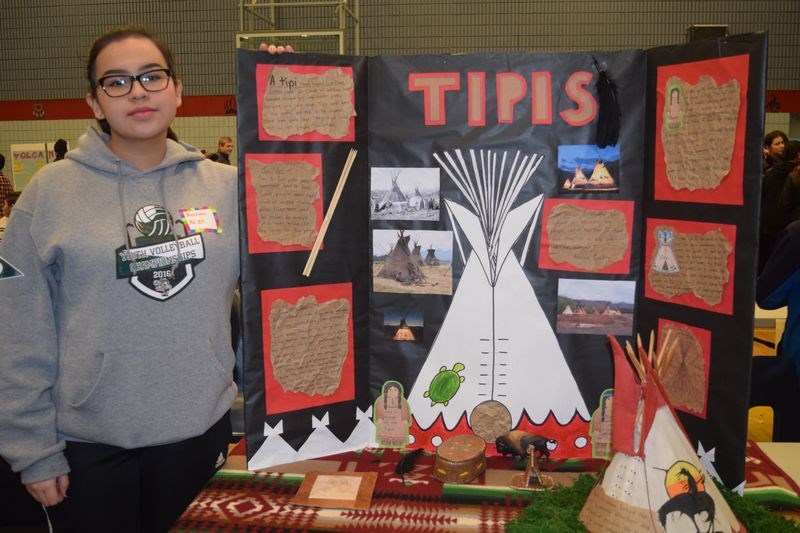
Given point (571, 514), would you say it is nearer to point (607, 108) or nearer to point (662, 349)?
point (662, 349)

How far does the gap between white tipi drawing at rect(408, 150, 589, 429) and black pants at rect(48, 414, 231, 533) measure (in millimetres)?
573

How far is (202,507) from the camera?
1315mm

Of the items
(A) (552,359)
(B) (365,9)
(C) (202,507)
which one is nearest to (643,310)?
(A) (552,359)

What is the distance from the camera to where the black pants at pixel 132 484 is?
1.29 metres

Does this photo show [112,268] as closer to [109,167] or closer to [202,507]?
[109,167]

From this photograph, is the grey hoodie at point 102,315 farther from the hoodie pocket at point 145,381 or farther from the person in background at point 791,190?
the person in background at point 791,190

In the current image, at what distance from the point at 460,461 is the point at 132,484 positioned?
67 cm

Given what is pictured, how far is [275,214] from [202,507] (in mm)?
621

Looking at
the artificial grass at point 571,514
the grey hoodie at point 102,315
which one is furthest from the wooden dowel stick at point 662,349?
the grey hoodie at point 102,315

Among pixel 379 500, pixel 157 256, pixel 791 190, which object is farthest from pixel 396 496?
pixel 791 190

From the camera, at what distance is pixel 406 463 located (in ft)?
4.84

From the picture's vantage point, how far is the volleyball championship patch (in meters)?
1.27

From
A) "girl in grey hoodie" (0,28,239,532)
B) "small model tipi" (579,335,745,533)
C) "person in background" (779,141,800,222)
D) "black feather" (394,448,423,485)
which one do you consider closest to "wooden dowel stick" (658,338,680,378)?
"small model tipi" (579,335,745,533)

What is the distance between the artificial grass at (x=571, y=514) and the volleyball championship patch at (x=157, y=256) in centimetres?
79
